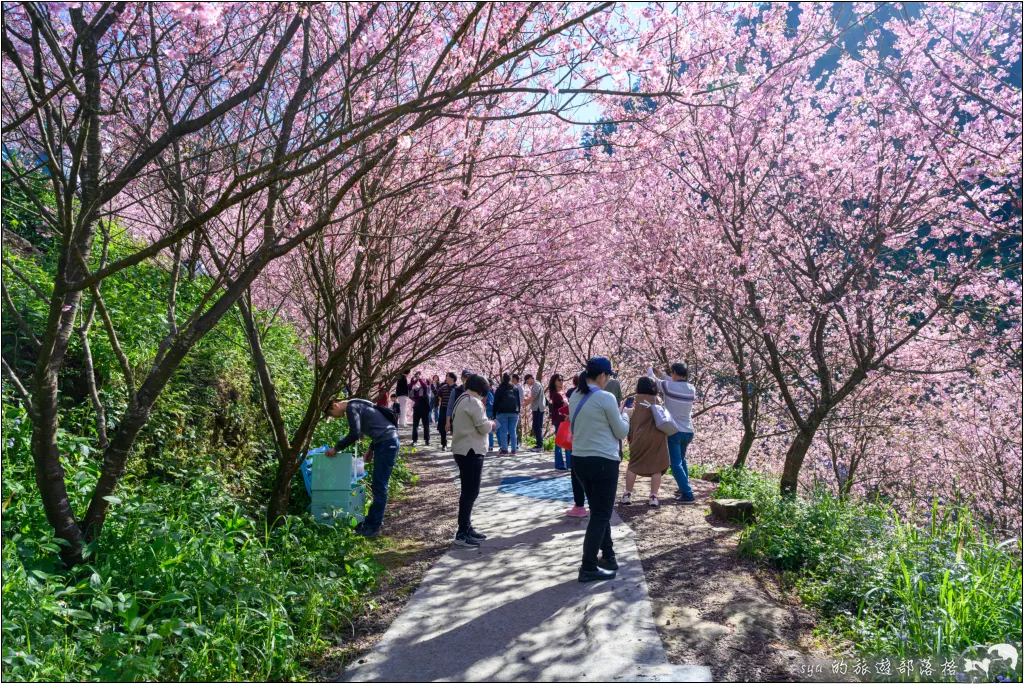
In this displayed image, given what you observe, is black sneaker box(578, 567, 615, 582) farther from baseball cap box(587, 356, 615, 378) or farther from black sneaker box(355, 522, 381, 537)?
black sneaker box(355, 522, 381, 537)

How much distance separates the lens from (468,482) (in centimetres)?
724

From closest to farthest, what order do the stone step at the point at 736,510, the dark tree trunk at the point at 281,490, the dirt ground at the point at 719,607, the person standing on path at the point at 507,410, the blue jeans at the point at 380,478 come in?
the dirt ground at the point at 719,607, the dark tree trunk at the point at 281,490, the blue jeans at the point at 380,478, the stone step at the point at 736,510, the person standing on path at the point at 507,410

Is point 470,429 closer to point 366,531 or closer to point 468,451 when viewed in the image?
point 468,451

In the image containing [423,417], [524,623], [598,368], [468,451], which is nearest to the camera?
[524,623]

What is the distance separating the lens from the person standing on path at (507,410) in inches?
573

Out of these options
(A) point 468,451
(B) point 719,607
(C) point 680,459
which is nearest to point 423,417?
(C) point 680,459

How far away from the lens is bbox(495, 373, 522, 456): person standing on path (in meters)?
14.6

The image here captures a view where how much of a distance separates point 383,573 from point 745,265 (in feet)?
18.8

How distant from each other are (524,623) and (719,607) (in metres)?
1.48

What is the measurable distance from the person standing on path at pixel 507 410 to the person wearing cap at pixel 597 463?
27.4 ft

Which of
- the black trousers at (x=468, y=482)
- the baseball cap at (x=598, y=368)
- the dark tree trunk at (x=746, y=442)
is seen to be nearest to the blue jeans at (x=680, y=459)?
Answer: the black trousers at (x=468, y=482)

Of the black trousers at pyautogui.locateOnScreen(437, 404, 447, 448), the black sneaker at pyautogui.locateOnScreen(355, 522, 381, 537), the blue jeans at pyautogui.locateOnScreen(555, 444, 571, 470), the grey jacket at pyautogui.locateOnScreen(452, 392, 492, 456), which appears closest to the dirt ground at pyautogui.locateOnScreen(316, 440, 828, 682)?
the black sneaker at pyautogui.locateOnScreen(355, 522, 381, 537)

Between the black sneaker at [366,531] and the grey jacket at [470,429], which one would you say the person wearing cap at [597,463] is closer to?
the grey jacket at [470,429]

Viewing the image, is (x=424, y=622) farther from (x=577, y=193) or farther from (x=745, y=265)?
(x=577, y=193)
